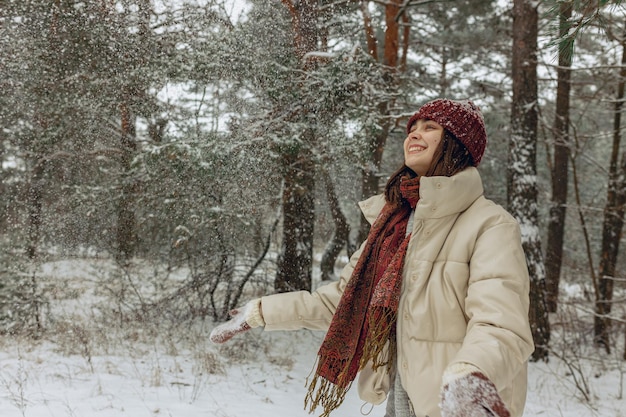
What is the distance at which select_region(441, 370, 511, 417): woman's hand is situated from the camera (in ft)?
3.67

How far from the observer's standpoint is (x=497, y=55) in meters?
10.4

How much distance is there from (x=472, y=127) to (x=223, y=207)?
13.8 ft

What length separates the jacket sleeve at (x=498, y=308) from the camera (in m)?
1.26

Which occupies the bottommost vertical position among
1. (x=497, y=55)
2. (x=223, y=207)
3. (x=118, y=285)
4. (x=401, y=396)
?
(x=118, y=285)

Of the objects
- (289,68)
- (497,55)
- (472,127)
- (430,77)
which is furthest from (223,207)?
(497,55)

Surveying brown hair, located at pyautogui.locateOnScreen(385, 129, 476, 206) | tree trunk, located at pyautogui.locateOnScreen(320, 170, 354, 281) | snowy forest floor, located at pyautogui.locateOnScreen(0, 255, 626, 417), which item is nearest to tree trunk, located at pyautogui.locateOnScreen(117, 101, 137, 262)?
snowy forest floor, located at pyautogui.locateOnScreen(0, 255, 626, 417)

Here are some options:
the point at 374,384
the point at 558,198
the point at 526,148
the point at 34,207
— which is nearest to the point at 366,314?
the point at 374,384

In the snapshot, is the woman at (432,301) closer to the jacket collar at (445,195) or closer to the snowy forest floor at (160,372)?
the jacket collar at (445,195)

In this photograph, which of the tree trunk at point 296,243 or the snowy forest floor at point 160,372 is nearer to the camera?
the snowy forest floor at point 160,372

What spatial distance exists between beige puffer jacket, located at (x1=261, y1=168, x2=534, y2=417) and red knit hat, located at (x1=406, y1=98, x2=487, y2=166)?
5.7 inches

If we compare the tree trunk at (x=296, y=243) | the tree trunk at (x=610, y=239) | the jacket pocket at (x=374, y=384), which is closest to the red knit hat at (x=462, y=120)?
the jacket pocket at (x=374, y=384)

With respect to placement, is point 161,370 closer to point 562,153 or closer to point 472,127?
point 472,127

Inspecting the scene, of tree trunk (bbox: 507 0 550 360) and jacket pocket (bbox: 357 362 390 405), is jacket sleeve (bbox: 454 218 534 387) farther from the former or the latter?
tree trunk (bbox: 507 0 550 360)

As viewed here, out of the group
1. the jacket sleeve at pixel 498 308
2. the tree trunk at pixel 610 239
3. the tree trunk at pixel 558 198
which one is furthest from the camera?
the tree trunk at pixel 558 198
